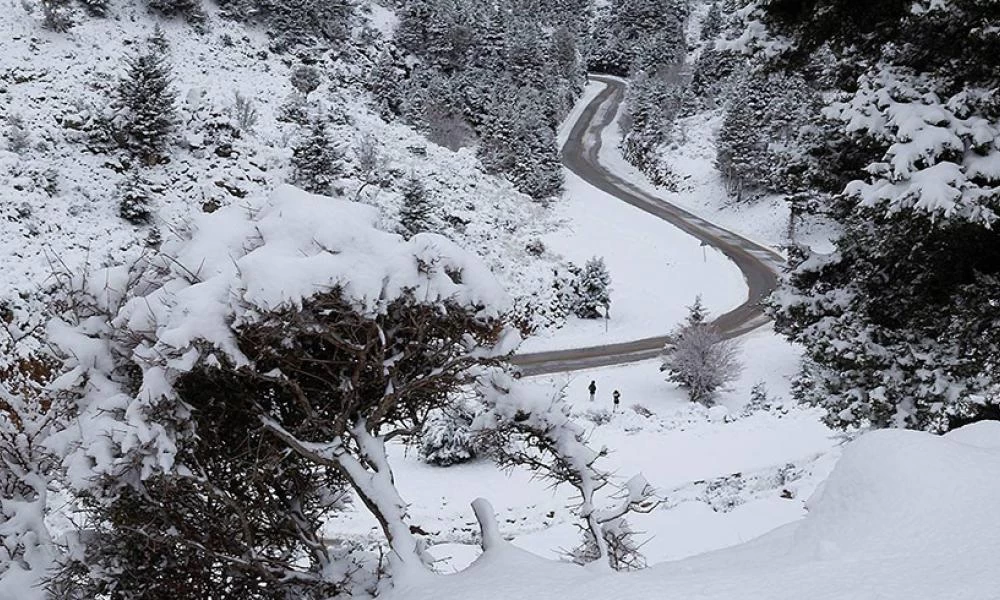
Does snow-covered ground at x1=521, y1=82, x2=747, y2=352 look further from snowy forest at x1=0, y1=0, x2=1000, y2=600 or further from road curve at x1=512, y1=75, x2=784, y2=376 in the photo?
snowy forest at x1=0, y1=0, x2=1000, y2=600

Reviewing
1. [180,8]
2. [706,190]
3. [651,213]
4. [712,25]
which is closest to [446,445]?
[180,8]

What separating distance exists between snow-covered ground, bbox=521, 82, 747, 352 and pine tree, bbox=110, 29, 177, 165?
16284mm

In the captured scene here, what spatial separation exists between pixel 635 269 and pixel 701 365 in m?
12.9

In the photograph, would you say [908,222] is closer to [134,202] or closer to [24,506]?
[24,506]

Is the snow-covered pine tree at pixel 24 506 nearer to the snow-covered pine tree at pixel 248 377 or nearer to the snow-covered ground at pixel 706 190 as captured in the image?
the snow-covered pine tree at pixel 248 377

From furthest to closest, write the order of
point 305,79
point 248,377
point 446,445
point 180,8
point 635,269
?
point 635,269 < point 305,79 < point 180,8 < point 446,445 < point 248,377

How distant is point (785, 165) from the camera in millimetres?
Answer: 8500

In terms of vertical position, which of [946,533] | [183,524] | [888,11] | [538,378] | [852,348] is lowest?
[538,378]

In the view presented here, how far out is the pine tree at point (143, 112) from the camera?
2289cm

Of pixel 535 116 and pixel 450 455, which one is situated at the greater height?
pixel 535 116

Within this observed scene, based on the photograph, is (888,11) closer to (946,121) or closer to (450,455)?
(946,121)

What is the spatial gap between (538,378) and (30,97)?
21.2 m

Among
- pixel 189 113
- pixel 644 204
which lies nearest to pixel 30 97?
pixel 189 113

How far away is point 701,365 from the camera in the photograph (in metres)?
22.8
